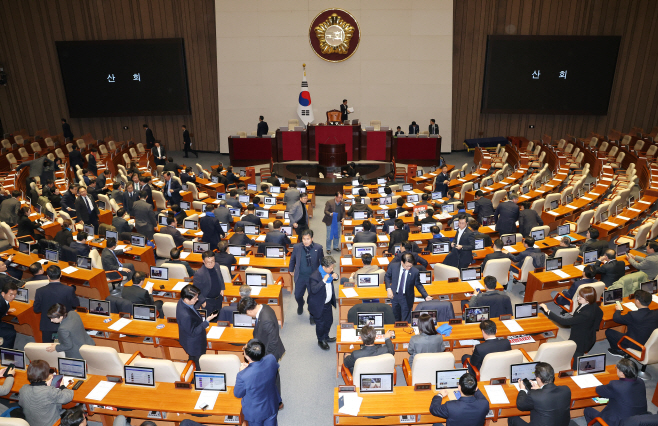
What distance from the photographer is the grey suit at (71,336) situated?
559 cm

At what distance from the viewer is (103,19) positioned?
69.5ft

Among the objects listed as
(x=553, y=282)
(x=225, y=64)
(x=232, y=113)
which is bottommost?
(x=553, y=282)

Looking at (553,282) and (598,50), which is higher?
(598,50)

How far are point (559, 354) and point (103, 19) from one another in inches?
915

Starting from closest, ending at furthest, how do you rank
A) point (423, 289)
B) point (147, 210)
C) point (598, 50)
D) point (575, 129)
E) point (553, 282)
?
point (423, 289)
point (553, 282)
point (147, 210)
point (598, 50)
point (575, 129)

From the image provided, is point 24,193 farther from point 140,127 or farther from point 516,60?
point 516,60

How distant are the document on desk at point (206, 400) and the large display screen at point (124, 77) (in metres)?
19.0

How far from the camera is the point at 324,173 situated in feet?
57.2

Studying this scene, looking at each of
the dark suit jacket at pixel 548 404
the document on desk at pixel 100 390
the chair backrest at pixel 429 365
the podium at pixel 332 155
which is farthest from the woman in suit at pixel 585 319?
the podium at pixel 332 155

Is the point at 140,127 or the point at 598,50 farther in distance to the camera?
the point at 140,127

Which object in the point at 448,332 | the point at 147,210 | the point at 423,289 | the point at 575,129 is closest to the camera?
the point at 448,332

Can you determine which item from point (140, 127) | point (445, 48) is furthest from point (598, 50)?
point (140, 127)

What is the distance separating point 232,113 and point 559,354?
1889cm

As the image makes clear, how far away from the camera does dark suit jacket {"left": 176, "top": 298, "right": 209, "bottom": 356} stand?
5.65 meters
